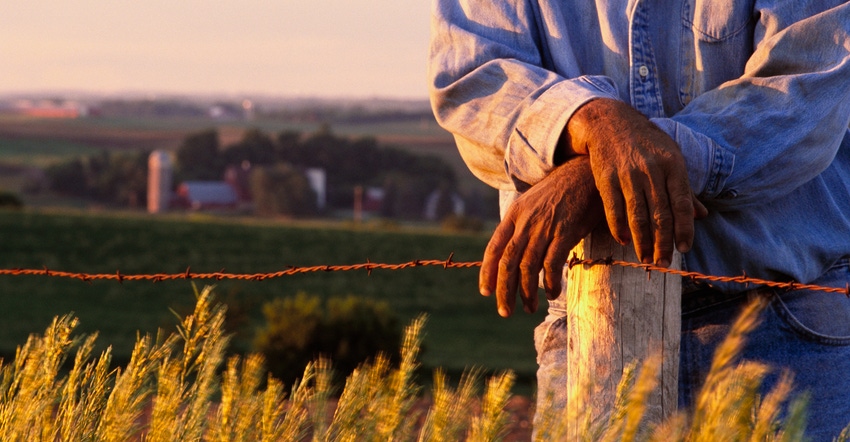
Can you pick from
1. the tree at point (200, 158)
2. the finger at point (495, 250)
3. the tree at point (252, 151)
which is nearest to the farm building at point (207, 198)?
the tree at point (200, 158)

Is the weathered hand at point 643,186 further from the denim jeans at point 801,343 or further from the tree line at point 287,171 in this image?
the tree line at point 287,171

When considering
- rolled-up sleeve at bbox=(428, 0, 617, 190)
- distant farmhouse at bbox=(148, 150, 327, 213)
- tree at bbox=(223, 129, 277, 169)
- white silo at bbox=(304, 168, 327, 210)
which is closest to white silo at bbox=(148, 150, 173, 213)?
distant farmhouse at bbox=(148, 150, 327, 213)

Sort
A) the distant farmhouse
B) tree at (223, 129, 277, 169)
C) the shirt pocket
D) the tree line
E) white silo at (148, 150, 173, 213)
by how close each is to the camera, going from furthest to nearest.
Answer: tree at (223, 129, 277, 169) < the distant farmhouse < the tree line < white silo at (148, 150, 173, 213) < the shirt pocket

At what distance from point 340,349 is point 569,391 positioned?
7.71 m

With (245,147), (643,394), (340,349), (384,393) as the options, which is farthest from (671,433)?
(245,147)

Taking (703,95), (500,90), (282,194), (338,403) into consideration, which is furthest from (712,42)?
(282,194)

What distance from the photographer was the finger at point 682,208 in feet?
5.68

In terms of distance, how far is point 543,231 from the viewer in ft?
5.86

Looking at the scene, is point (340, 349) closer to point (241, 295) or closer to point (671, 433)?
point (671, 433)

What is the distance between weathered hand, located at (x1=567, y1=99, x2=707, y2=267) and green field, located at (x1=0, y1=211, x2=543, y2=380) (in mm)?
13439

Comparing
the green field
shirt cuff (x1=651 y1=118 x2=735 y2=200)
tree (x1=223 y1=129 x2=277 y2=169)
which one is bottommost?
the green field

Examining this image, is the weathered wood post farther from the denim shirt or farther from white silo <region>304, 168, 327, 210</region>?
white silo <region>304, 168, 327, 210</region>

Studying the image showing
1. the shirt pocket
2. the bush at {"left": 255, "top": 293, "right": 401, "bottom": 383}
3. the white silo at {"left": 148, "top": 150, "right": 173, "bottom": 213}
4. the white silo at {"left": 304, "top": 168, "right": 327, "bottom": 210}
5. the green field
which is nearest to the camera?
the shirt pocket

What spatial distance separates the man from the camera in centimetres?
179
